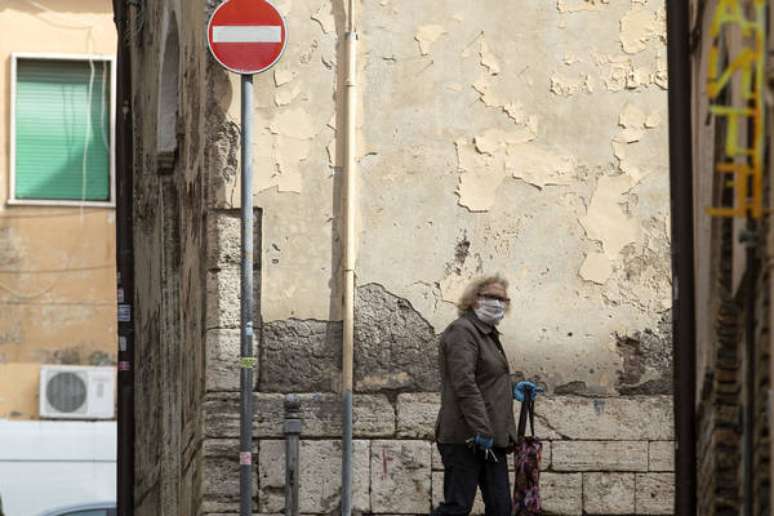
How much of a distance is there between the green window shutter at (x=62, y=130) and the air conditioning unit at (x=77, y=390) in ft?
6.87

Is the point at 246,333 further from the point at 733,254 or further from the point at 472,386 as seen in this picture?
the point at 733,254

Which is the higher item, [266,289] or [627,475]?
[266,289]

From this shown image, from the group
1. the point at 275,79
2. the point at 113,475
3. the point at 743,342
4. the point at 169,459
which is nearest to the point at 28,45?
the point at 113,475

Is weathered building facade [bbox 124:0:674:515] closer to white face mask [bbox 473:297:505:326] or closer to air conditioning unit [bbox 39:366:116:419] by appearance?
white face mask [bbox 473:297:505:326]

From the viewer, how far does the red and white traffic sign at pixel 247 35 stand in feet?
32.8

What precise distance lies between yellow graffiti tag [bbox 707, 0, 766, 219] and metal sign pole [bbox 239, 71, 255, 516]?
4.17 meters

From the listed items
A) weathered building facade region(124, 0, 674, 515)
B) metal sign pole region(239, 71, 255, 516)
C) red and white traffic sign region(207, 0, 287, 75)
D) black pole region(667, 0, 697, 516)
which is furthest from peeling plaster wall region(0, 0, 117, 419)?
black pole region(667, 0, 697, 516)

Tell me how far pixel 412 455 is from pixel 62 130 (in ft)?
46.1

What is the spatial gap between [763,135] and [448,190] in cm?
510

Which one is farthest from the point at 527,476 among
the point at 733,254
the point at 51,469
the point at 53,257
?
the point at 53,257

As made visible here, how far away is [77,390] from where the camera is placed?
74.9ft

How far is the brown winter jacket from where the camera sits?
31.5ft

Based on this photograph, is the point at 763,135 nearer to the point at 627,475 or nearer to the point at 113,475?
the point at 627,475

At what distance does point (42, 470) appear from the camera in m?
15.6
